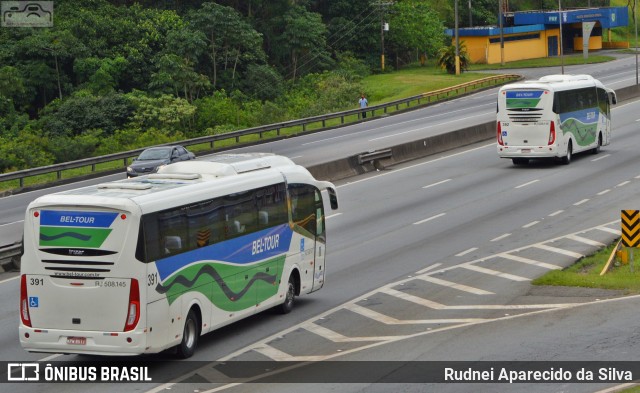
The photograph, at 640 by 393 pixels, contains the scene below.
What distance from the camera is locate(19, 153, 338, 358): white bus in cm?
1691

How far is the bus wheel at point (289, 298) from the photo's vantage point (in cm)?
2197

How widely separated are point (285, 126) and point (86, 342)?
4527 cm

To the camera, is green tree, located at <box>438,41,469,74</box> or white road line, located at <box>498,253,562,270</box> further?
green tree, located at <box>438,41,469,74</box>

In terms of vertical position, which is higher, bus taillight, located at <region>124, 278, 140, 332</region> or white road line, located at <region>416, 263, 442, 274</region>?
bus taillight, located at <region>124, 278, 140, 332</region>

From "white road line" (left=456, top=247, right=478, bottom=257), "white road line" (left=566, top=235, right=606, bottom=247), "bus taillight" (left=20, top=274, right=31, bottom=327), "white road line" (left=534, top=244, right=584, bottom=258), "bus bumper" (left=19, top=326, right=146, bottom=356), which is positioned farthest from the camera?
"white road line" (left=566, top=235, right=606, bottom=247)

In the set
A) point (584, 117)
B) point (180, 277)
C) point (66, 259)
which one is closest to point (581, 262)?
point (180, 277)

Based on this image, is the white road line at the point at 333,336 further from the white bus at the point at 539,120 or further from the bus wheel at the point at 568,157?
the bus wheel at the point at 568,157

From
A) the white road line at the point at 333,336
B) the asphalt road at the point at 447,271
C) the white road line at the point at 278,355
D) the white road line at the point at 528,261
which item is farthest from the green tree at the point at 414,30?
the white road line at the point at 278,355

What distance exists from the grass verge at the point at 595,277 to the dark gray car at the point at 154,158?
67.4 ft

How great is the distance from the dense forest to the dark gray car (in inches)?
580

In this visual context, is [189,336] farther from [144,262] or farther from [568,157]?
[568,157]

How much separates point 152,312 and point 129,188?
2192 millimetres

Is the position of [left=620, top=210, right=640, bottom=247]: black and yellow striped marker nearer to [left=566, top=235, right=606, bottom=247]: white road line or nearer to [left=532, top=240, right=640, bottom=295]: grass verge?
[left=532, top=240, right=640, bottom=295]: grass verge

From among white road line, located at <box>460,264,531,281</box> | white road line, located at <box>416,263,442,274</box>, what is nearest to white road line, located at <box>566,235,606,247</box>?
white road line, located at <box>460,264,531,281</box>
